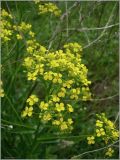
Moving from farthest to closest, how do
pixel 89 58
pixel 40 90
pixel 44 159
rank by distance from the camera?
pixel 89 58 → pixel 40 90 → pixel 44 159

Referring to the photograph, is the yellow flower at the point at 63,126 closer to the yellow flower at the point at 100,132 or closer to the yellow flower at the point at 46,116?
the yellow flower at the point at 46,116

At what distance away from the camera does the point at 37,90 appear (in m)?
3.96

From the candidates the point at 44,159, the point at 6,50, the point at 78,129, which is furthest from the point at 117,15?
the point at 44,159

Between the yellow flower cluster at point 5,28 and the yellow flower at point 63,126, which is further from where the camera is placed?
the yellow flower cluster at point 5,28

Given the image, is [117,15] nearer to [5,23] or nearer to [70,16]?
[70,16]

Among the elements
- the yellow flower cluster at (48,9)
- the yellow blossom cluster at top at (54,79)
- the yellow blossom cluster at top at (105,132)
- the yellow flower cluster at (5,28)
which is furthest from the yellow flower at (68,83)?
the yellow flower cluster at (48,9)

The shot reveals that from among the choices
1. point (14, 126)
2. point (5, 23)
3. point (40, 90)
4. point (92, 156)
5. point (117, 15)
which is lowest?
point (92, 156)

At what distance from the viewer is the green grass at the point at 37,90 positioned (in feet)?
9.21

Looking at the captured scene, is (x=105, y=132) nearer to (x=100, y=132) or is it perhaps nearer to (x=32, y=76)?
(x=100, y=132)

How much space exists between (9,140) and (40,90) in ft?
3.37

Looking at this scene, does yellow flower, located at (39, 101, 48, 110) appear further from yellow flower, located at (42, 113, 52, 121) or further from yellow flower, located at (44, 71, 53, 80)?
yellow flower, located at (44, 71, 53, 80)

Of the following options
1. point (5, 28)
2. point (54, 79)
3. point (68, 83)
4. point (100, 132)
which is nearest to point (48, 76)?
point (54, 79)

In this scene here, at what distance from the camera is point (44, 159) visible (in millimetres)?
3047

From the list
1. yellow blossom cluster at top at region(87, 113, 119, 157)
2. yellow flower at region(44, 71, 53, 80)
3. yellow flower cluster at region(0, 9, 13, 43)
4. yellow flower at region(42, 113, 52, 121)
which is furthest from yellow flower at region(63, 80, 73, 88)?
yellow flower cluster at region(0, 9, 13, 43)
